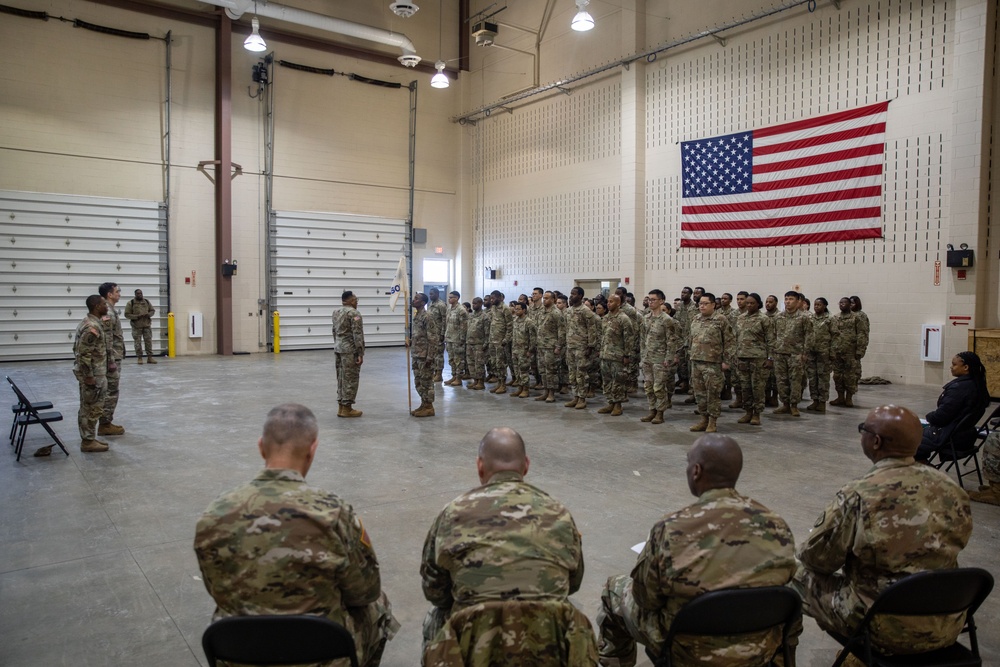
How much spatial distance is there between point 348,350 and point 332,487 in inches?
127

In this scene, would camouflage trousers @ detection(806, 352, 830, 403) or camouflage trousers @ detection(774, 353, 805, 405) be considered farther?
camouflage trousers @ detection(806, 352, 830, 403)

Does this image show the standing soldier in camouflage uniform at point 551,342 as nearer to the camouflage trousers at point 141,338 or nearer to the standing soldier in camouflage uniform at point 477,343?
the standing soldier in camouflage uniform at point 477,343

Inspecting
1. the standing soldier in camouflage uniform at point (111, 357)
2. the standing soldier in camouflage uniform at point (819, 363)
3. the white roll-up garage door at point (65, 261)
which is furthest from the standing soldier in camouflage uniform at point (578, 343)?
the white roll-up garage door at point (65, 261)

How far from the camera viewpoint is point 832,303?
39.8ft

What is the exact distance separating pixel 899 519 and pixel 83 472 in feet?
20.4

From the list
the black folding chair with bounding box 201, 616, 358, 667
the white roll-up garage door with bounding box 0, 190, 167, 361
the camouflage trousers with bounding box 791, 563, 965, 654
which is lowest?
the camouflage trousers with bounding box 791, 563, 965, 654

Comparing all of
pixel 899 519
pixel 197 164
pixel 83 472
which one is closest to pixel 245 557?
pixel 899 519

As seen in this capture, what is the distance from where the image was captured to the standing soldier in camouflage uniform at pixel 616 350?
8945 mm

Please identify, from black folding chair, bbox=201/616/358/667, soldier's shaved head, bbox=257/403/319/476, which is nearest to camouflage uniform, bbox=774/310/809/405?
soldier's shaved head, bbox=257/403/319/476

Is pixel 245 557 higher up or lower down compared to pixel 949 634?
higher up

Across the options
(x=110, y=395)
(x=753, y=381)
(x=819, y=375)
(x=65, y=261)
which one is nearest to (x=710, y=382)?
(x=753, y=381)

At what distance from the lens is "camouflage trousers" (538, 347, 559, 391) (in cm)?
997

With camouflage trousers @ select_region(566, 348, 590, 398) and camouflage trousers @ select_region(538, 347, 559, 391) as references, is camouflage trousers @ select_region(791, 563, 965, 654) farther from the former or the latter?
camouflage trousers @ select_region(538, 347, 559, 391)

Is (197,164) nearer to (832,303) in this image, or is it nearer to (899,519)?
(832,303)
